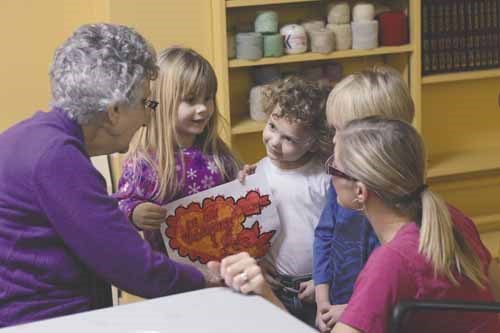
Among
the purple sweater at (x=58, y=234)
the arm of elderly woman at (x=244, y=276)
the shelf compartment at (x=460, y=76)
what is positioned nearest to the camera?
the arm of elderly woman at (x=244, y=276)

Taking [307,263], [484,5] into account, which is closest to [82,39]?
[307,263]

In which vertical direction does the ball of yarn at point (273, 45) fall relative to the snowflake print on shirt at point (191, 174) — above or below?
above

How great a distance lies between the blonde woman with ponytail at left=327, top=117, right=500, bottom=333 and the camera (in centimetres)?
160

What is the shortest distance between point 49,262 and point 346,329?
0.61 m

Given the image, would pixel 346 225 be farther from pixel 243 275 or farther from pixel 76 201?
pixel 76 201

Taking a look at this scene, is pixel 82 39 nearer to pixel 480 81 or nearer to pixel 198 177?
pixel 198 177

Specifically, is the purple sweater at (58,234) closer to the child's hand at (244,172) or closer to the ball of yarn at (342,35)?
the child's hand at (244,172)

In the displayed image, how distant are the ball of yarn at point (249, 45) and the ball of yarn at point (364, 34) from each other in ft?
1.34

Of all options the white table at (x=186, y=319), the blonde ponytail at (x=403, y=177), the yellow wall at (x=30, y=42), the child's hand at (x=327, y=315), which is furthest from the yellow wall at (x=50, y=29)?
the white table at (x=186, y=319)

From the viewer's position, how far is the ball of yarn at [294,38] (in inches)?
136

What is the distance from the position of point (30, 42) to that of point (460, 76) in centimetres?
184

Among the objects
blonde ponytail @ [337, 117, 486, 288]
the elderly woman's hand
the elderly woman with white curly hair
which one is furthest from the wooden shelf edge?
the elderly woman's hand

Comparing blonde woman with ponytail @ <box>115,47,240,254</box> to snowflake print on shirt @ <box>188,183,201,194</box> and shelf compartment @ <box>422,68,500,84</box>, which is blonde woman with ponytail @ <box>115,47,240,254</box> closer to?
snowflake print on shirt @ <box>188,183,201,194</box>

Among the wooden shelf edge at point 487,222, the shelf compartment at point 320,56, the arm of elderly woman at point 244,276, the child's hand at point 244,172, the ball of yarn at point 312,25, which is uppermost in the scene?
the ball of yarn at point 312,25
